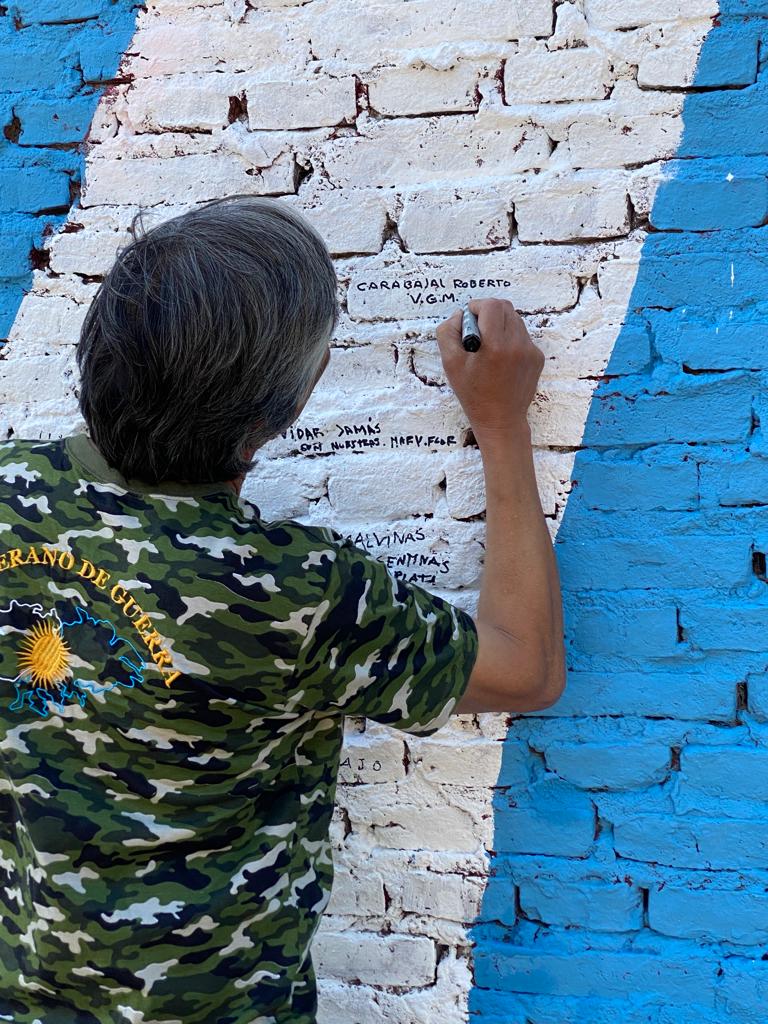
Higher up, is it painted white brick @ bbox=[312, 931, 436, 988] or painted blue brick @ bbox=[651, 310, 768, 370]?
painted blue brick @ bbox=[651, 310, 768, 370]

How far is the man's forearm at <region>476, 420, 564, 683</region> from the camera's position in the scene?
4.74 feet

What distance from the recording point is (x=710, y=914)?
66.7 inches

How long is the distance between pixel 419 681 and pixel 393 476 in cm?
58

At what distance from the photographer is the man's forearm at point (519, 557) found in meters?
1.45

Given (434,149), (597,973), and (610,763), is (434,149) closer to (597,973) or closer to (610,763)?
(610,763)

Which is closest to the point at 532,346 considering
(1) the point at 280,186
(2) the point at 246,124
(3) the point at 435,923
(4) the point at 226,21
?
(1) the point at 280,186

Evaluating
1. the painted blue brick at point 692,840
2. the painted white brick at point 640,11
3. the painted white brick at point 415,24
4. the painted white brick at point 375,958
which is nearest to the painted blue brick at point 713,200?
the painted white brick at point 640,11

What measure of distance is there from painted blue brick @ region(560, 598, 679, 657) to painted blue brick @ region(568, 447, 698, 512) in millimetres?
157

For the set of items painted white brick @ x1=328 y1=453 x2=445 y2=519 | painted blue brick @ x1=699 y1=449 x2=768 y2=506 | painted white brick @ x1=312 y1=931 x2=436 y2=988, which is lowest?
painted white brick @ x1=312 y1=931 x2=436 y2=988

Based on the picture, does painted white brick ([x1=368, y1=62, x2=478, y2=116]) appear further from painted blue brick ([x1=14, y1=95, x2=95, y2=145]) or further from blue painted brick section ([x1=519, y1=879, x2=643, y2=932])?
blue painted brick section ([x1=519, y1=879, x2=643, y2=932])

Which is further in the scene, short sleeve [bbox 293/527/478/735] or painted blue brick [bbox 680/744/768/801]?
painted blue brick [bbox 680/744/768/801]

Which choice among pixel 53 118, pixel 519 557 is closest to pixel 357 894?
pixel 519 557

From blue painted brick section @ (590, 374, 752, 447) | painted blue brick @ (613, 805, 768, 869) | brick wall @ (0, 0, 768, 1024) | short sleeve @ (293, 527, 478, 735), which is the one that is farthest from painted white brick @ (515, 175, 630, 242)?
painted blue brick @ (613, 805, 768, 869)

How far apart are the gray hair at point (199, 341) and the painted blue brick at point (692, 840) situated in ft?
3.41
